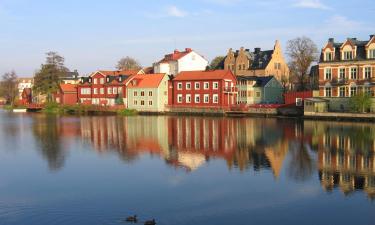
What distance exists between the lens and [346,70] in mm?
50906

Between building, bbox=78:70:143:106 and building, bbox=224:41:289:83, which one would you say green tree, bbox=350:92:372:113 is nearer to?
building, bbox=224:41:289:83

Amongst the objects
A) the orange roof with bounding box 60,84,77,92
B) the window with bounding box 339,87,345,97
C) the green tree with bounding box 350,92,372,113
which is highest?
the orange roof with bounding box 60,84,77,92

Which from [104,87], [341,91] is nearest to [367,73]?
[341,91]

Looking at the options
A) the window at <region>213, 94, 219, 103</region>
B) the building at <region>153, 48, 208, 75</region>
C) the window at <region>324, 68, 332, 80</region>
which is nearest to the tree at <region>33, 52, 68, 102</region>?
the building at <region>153, 48, 208, 75</region>

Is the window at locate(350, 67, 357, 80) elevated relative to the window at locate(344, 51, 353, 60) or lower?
lower

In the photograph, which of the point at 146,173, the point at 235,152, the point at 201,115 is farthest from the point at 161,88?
the point at 146,173

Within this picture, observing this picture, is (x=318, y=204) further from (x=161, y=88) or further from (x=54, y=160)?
(x=161, y=88)

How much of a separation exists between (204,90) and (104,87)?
19375 mm

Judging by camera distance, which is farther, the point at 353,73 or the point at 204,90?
the point at 204,90

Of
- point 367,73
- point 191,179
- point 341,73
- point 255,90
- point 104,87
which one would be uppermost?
point 341,73

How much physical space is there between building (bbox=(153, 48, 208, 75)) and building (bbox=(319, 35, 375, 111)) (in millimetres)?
28055

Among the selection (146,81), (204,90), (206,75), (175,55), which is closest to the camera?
(204,90)

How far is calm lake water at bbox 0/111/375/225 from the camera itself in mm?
14414

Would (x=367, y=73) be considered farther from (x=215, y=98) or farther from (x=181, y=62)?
(x=181, y=62)
